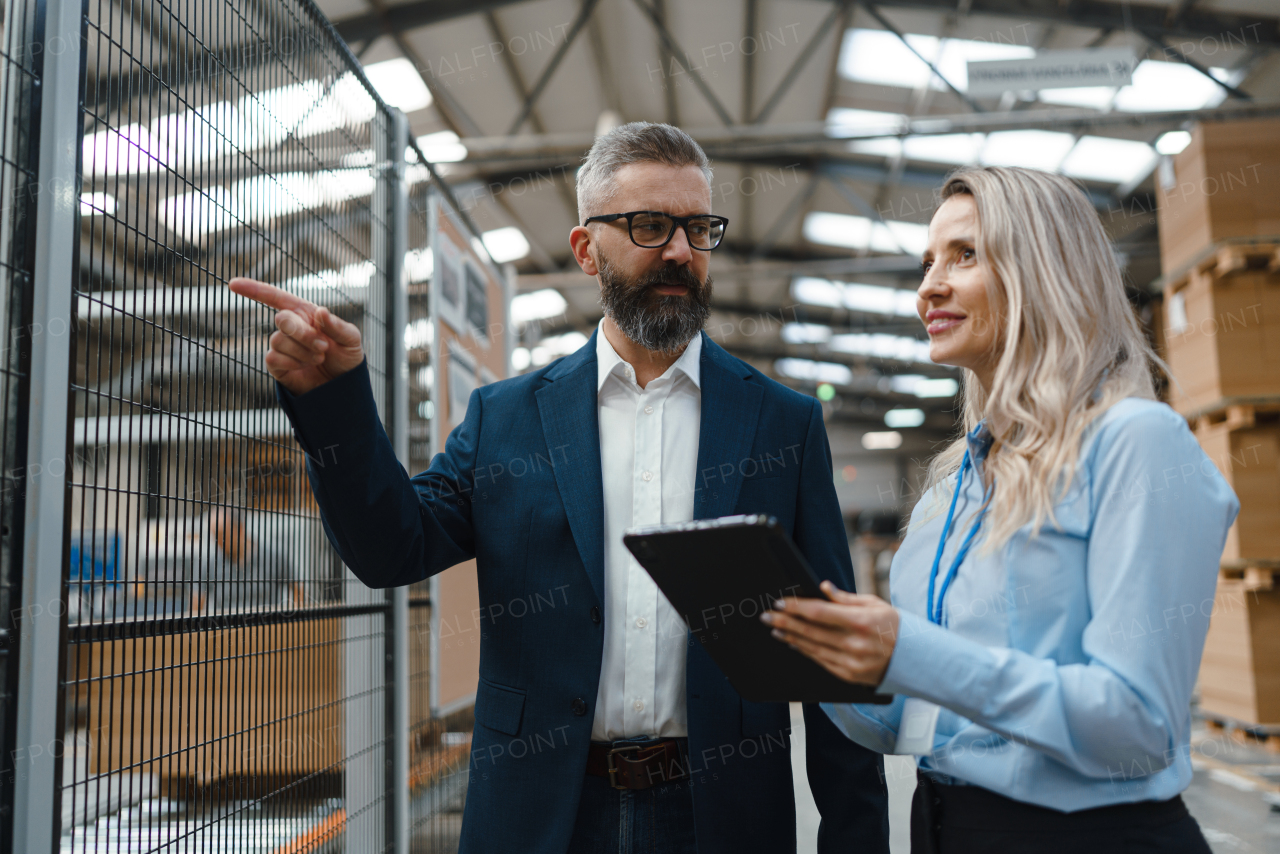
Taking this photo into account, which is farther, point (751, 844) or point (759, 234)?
point (759, 234)

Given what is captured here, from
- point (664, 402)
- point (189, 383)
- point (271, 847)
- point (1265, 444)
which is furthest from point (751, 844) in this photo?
point (1265, 444)

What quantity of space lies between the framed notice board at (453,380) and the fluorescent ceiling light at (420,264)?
1.0 inches

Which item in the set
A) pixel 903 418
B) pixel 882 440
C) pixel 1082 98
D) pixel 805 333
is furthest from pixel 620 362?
pixel 882 440

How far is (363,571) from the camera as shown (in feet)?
4.60

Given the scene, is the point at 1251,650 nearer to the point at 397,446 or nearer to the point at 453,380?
the point at 453,380

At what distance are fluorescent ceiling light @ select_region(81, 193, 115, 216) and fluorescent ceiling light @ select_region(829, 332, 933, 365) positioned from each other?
16.7 m

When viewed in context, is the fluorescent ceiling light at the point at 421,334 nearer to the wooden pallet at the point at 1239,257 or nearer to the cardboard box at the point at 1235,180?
the wooden pallet at the point at 1239,257

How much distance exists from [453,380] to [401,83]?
4.96 m

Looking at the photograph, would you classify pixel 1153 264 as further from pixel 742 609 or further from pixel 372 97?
pixel 742 609

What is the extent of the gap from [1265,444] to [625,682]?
5.29m

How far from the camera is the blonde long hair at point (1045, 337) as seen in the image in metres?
1.10

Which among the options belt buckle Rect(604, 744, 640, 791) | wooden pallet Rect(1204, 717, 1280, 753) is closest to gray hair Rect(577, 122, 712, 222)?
belt buckle Rect(604, 744, 640, 791)

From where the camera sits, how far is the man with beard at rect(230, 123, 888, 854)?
142cm

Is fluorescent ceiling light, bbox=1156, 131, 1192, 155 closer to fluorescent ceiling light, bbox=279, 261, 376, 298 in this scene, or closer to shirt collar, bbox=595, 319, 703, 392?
fluorescent ceiling light, bbox=279, 261, 376, 298
